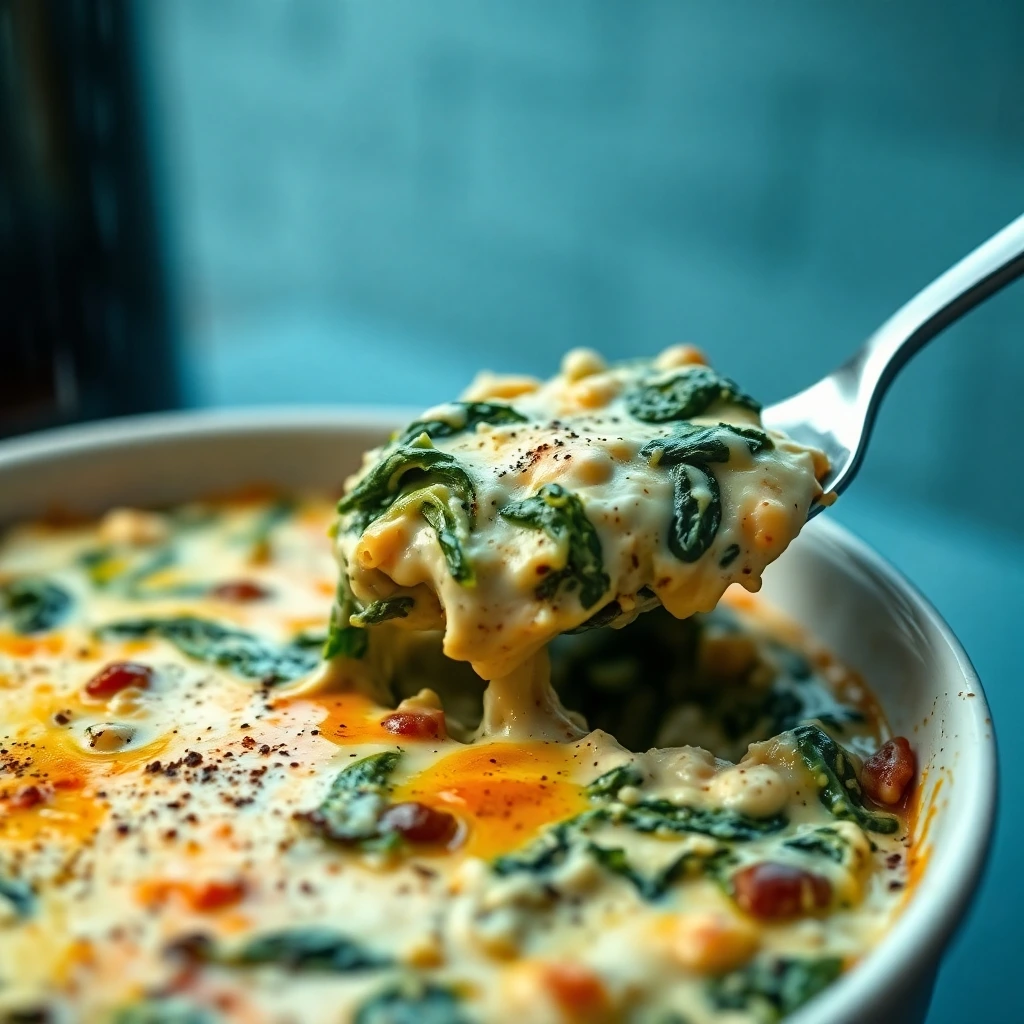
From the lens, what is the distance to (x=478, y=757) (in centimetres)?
215

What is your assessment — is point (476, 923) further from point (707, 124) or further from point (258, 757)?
point (707, 124)

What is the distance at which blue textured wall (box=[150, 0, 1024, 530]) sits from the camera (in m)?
4.17

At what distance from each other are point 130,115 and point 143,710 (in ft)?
11.3

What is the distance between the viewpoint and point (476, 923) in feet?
5.78

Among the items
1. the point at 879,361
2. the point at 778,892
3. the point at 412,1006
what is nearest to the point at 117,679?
the point at 412,1006

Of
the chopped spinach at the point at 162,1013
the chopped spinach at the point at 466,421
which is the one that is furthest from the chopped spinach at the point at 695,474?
the chopped spinach at the point at 162,1013

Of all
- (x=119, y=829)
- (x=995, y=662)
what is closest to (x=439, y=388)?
(x=995, y=662)

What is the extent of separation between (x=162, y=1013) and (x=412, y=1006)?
31 cm

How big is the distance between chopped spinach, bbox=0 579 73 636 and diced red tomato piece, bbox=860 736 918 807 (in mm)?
1588

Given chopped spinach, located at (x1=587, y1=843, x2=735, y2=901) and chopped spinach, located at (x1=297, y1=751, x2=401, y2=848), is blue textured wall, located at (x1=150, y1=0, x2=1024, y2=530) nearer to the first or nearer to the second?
chopped spinach, located at (x1=297, y1=751, x2=401, y2=848)

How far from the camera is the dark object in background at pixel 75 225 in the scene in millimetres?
4629

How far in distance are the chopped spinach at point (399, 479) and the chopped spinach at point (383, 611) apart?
5.9 inches

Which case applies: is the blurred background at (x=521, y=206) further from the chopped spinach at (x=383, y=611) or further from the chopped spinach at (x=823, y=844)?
the chopped spinach at (x=383, y=611)

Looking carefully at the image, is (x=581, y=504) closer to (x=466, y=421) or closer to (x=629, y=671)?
(x=466, y=421)
